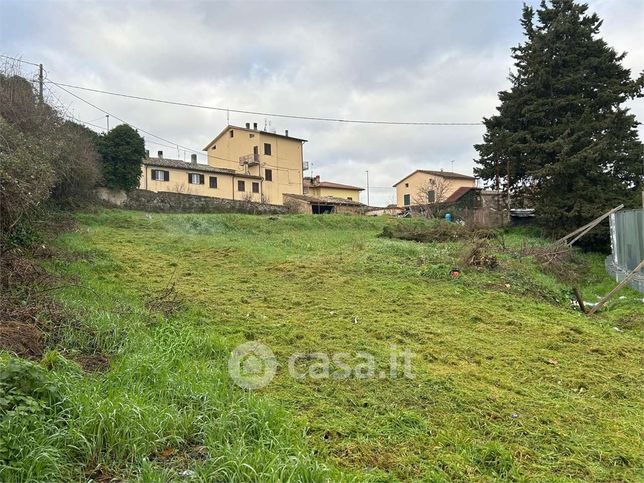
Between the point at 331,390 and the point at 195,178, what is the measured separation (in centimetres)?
2700

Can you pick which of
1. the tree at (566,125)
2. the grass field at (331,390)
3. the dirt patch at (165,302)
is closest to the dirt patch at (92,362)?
the grass field at (331,390)

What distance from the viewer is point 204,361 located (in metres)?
3.75

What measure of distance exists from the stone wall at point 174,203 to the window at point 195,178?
240 inches

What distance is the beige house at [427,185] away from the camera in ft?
118

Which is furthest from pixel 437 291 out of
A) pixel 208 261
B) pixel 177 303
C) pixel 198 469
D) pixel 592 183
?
pixel 592 183

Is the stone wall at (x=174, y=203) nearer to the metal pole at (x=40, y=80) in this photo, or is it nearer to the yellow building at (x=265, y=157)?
the metal pole at (x=40, y=80)

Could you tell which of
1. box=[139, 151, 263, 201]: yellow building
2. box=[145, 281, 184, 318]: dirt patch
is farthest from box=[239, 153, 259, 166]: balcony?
box=[145, 281, 184, 318]: dirt patch

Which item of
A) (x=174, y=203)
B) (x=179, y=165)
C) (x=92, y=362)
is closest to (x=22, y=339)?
(x=92, y=362)

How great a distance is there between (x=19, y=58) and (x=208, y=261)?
735 centimetres

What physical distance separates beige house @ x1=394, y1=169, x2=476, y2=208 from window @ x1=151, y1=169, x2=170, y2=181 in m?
20.0

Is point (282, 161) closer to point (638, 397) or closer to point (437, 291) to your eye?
point (437, 291)

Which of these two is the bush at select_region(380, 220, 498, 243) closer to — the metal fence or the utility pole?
the metal fence

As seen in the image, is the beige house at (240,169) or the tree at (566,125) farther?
the beige house at (240,169)

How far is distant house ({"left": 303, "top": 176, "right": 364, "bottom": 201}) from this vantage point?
40531 millimetres
